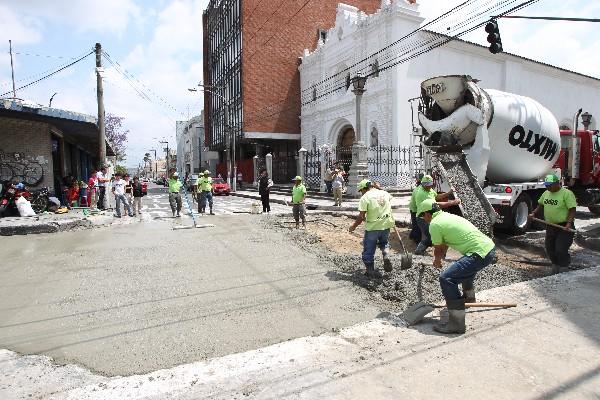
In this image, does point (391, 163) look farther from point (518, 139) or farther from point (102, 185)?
point (102, 185)

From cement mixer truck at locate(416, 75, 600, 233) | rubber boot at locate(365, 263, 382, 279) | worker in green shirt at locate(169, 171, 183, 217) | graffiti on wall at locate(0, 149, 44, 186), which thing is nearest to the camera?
rubber boot at locate(365, 263, 382, 279)

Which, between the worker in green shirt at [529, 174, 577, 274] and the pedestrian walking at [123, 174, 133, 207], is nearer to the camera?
the worker in green shirt at [529, 174, 577, 274]

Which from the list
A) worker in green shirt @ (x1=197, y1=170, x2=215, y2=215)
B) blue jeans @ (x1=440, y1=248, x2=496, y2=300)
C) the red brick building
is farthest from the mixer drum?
the red brick building

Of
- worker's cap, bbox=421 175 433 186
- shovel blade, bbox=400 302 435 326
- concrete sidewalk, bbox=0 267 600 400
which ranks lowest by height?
concrete sidewalk, bbox=0 267 600 400

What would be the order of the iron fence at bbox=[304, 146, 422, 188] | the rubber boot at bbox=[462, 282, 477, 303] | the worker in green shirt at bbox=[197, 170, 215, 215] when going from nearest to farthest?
the rubber boot at bbox=[462, 282, 477, 303]
the worker in green shirt at bbox=[197, 170, 215, 215]
the iron fence at bbox=[304, 146, 422, 188]

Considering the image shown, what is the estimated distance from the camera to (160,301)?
5457 millimetres

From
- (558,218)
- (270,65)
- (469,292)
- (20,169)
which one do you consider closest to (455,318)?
(469,292)

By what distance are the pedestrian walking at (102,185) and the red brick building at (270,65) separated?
60.1ft

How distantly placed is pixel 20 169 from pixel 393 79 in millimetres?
18986

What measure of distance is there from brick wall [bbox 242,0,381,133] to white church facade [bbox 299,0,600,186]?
1385mm

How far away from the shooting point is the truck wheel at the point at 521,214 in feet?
32.4

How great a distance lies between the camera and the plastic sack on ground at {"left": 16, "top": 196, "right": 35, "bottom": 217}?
40.0 feet

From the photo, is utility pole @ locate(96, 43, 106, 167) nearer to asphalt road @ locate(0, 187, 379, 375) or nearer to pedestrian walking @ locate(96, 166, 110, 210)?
pedestrian walking @ locate(96, 166, 110, 210)

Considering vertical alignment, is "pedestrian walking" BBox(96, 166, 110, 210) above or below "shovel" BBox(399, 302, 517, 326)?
above
